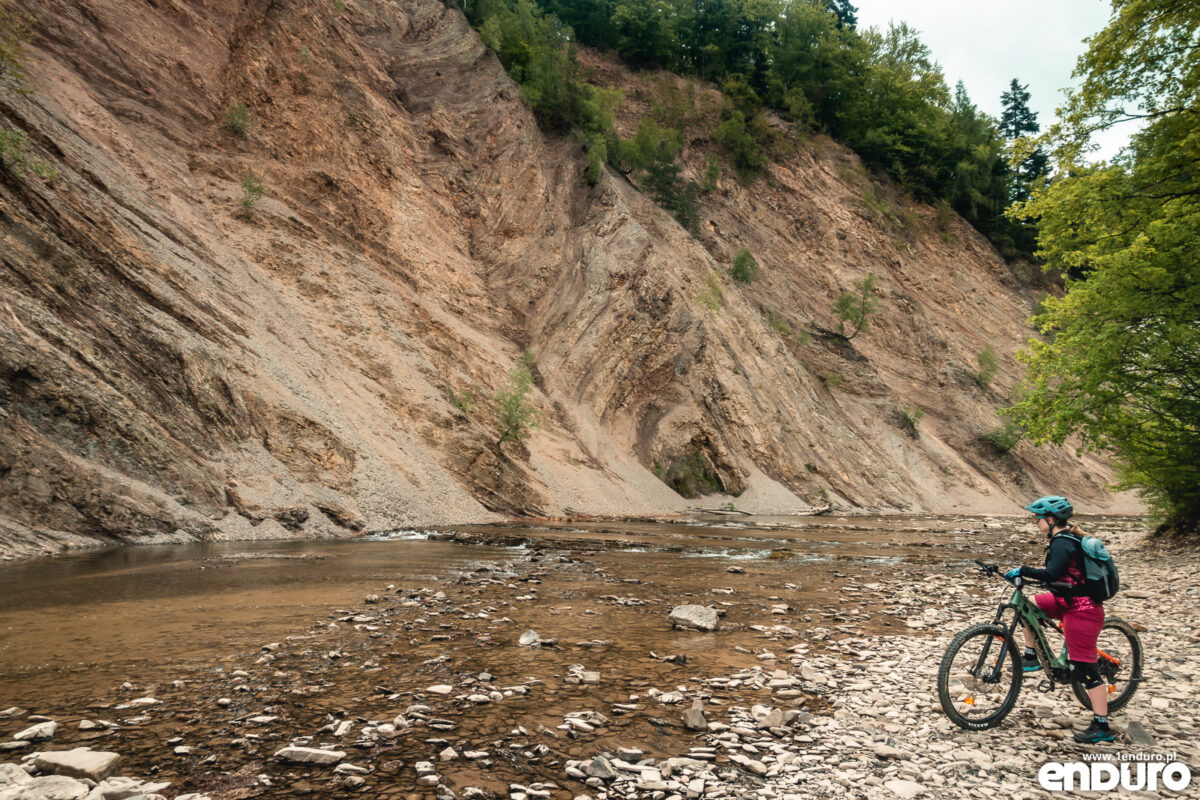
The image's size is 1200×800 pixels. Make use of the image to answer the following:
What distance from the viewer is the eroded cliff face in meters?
15.6

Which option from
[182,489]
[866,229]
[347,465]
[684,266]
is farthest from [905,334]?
[182,489]

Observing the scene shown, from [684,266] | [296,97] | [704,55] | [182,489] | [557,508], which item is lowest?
[557,508]

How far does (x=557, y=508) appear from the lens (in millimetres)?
27328

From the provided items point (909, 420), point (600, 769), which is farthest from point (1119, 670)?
point (909, 420)

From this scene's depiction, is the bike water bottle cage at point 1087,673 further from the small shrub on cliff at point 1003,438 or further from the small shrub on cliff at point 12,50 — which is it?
the small shrub on cliff at point 1003,438

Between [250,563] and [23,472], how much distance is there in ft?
15.8

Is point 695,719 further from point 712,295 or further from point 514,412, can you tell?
point 712,295

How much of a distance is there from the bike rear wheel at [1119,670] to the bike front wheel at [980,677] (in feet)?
1.82

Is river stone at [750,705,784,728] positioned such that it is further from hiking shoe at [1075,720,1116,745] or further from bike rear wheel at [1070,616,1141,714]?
bike rear wheel at [1070,616,1141,714]

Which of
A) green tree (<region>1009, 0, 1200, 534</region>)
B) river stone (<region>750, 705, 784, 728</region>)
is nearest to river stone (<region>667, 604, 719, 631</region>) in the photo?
river stone (<region>750, 705, 784, 728</region>)

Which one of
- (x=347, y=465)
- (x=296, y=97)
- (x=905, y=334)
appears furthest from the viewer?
(x=905, y=334)

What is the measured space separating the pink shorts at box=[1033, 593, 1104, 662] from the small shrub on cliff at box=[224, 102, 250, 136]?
39.3m

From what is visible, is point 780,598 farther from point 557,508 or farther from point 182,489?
point 557,508

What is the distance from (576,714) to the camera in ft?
18.0
